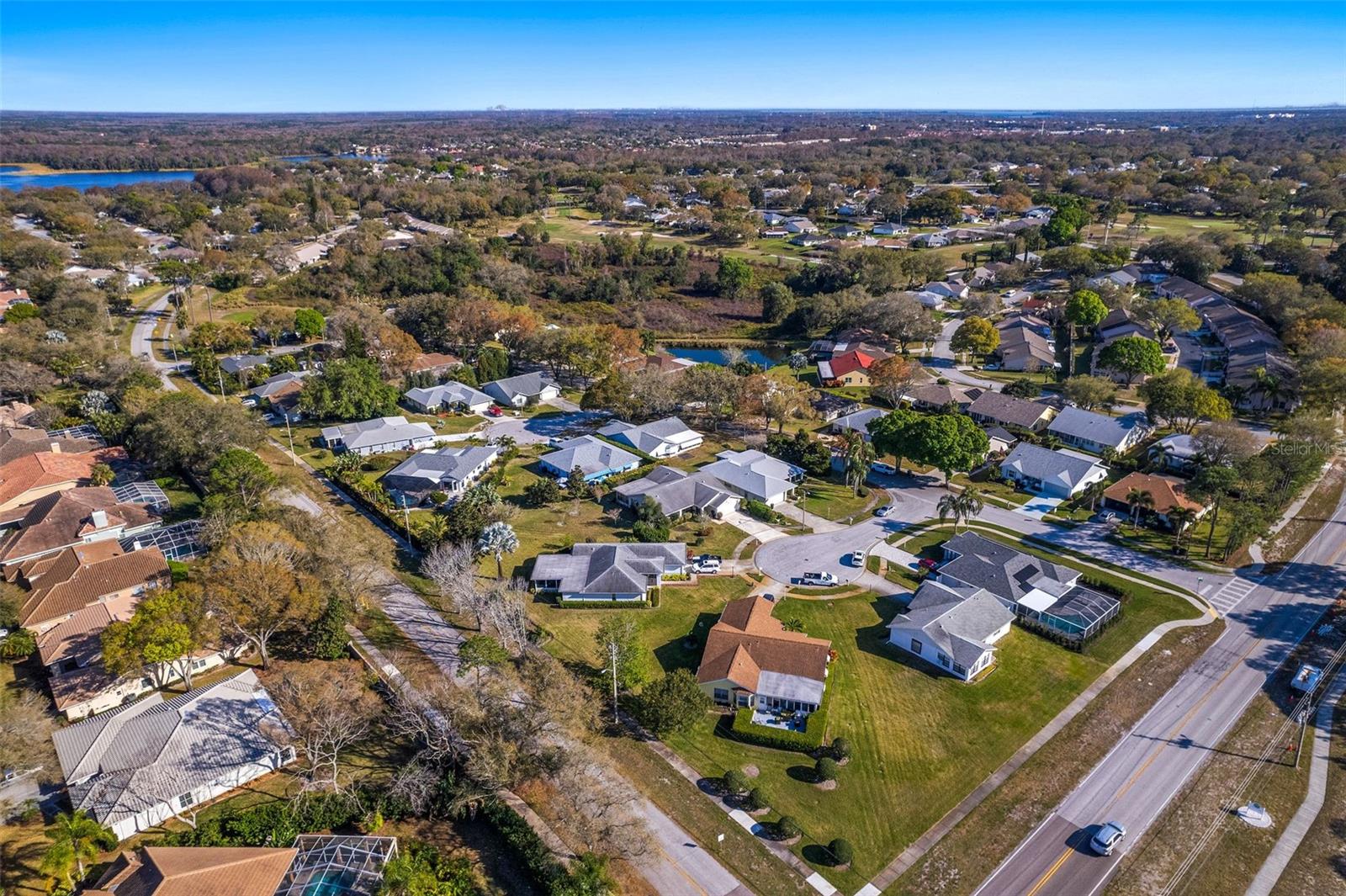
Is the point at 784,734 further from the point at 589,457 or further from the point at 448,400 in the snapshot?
the point at 448,400

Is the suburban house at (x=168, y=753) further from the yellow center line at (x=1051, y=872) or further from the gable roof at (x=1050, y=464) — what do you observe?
the gable roof at (x=1050, y=464)

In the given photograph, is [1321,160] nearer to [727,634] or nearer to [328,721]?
[727,634]

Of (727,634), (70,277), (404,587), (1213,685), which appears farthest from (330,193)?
(1213,685)

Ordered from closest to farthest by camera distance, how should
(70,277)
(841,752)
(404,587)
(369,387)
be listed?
(841,752), (404,587), (369,387), (70,277)

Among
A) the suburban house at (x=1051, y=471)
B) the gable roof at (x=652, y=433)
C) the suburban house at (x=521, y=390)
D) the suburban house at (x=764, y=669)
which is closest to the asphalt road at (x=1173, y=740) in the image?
the suburban house at (x=764, y=669)

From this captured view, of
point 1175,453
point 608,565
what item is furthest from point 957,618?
point 1175,453

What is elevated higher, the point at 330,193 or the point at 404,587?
the point at 330,193
